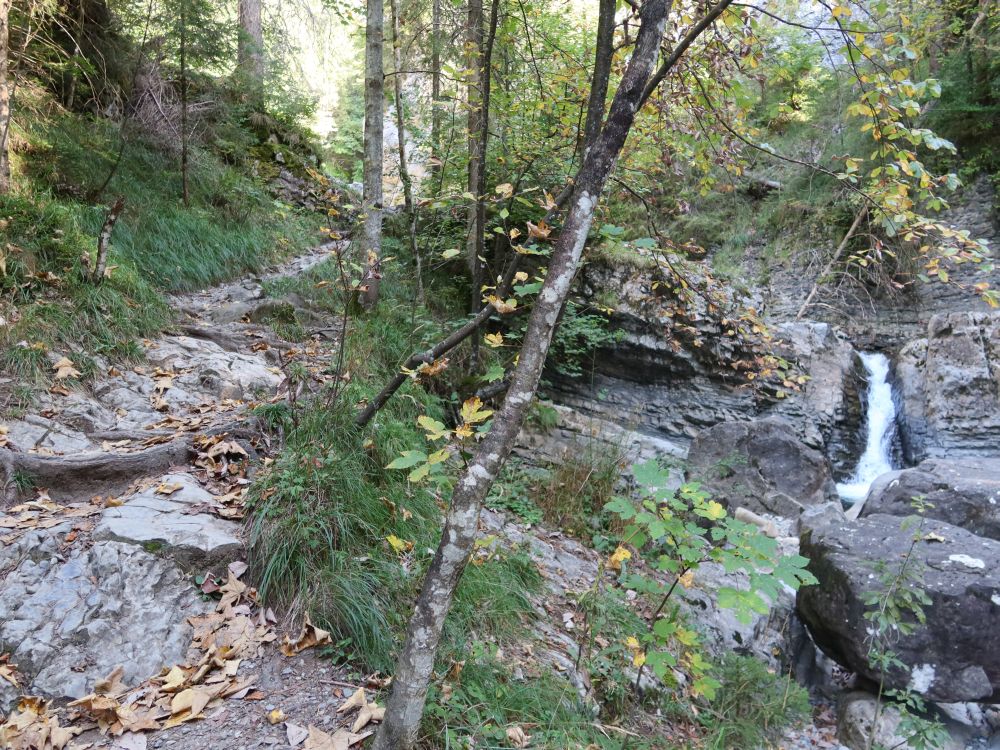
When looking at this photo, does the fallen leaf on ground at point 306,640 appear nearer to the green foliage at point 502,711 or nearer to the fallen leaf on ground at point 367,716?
the fallen leaf on ground at point 367,716

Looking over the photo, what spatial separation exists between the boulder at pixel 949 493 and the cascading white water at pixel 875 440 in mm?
1766

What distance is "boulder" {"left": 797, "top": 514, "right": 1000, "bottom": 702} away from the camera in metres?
4.27

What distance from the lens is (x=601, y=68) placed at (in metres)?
2.53

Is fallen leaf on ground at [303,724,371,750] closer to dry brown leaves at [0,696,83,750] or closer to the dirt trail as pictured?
the dirt trail

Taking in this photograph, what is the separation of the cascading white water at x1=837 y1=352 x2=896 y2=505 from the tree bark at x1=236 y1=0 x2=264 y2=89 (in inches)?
474

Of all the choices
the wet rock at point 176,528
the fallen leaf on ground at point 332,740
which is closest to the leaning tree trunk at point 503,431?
the fallen leaf on ground at point 332,740

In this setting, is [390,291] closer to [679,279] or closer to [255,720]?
[679,279]

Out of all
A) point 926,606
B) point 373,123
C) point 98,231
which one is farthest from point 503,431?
point 98,231

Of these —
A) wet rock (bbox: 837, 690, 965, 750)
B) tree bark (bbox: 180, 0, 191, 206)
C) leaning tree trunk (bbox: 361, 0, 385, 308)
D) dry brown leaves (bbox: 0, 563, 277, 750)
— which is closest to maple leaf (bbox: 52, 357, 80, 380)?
dry brown leaves (bbox: 0, 563, 277, 750)

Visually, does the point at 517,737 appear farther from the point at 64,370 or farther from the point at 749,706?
the point at 64,370

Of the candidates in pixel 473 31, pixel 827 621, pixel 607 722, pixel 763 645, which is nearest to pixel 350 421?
pixel 607 722

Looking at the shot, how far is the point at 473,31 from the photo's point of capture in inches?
262

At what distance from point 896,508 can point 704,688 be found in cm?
503

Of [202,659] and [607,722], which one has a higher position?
[202,659]
